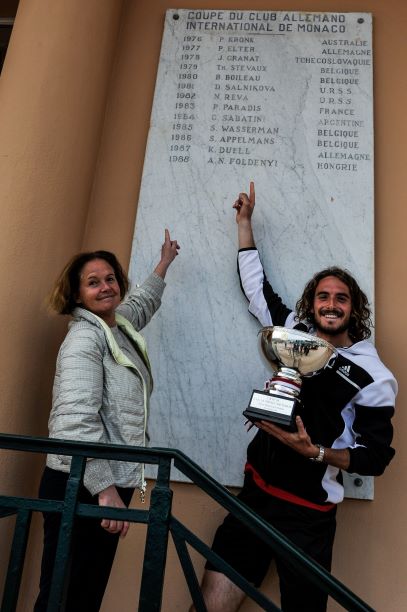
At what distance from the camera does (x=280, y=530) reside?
6.65 ft

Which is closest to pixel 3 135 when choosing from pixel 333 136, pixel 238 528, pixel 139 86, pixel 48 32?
pixel 48 32

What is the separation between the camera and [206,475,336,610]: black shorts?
2.03 m

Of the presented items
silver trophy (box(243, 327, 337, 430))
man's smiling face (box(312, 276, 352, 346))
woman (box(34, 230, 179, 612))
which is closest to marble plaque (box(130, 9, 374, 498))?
man's smiling face (box(312, 276, 352, 346))

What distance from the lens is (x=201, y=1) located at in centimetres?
360

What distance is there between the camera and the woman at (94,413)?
1833 millimetres

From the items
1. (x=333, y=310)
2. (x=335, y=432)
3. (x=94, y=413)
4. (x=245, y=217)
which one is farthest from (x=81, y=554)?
(x=245, y=217)

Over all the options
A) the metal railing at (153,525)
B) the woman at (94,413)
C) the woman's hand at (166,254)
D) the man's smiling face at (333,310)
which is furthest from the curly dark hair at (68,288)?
the man's smiling face at (333,310)

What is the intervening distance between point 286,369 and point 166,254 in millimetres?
1030

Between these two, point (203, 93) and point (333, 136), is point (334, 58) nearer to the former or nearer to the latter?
point (333, 136)

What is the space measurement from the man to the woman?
43 cm

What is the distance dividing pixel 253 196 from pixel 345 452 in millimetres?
1429

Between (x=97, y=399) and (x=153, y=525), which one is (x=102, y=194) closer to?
(x=97, y=399)

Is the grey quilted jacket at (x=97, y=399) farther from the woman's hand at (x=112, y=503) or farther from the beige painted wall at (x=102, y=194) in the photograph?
the beige painted wall at (x=102, y=194)

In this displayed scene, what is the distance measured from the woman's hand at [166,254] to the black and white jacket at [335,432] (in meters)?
0.91
